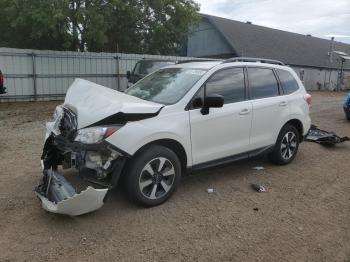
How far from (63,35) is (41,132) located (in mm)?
8824

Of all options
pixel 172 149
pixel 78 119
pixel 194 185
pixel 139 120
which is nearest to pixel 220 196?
pixel 194 185

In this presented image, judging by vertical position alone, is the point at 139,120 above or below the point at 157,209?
above

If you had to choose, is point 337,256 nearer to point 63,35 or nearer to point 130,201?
point 130,201

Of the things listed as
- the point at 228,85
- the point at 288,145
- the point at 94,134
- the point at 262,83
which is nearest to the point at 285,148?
the point at 288,145

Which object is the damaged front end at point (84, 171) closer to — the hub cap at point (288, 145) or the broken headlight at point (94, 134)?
the broken headlight at point (94, 134)

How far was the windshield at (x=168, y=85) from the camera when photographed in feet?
15.6

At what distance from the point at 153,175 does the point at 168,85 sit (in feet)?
4.65

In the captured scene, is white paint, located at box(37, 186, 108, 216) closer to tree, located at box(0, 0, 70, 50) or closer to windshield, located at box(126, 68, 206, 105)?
windshield, located at box(126, 68, 206, 105)

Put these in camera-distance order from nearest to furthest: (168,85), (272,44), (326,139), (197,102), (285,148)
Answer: (197,102) → (168,85) → (285,148) → (326,139) → (272,44)

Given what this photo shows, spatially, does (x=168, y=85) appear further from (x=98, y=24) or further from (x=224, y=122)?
(x=98, y=24)

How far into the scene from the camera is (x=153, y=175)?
14.0 feet

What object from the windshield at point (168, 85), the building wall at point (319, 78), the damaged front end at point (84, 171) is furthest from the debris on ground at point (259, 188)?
the building wall at point (319, 78)

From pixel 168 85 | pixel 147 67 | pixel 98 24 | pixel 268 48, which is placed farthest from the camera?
pixel 268 48

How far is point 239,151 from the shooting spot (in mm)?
5262
